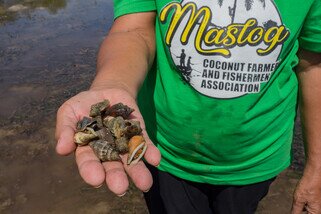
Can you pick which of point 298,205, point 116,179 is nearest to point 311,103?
point 298,205

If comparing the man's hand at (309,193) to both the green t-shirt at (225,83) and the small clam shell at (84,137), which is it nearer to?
the green t-shirt at (225,83)

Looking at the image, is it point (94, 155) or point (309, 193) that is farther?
point (309, 193)

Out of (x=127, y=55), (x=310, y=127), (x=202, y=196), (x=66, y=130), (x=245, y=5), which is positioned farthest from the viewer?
(x=202, y=196)

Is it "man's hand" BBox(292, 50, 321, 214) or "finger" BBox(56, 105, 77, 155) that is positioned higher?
"finger" BBox(56, 105, 77, 155)

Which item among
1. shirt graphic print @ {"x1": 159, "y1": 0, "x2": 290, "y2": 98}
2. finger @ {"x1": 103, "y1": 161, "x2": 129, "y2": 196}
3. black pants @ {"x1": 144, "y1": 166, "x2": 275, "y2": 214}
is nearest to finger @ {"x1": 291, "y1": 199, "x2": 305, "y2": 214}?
black pants @ {"x1": 144, "y1": 166, "x2": 275, "y2": 214}

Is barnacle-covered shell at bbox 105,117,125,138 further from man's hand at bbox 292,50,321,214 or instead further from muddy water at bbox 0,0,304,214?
muddy water at bbox 0,0,304,214

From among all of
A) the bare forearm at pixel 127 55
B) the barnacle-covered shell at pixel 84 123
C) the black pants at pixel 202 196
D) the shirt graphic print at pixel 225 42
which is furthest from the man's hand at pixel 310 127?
the barnacle-covered shell at pixel 84 123

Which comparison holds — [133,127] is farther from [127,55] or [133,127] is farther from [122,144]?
[127,55]
